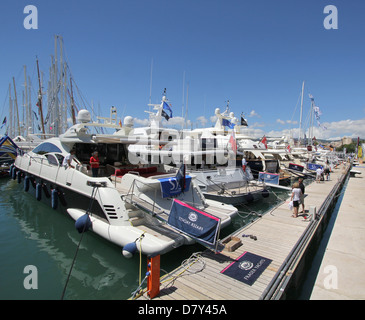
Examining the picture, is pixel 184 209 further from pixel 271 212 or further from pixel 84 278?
pixel 271 212

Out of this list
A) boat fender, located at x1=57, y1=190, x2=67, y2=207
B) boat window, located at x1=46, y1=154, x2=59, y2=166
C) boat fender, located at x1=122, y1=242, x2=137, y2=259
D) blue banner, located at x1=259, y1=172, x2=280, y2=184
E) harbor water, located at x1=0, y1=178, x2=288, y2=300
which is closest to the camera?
harbor water, located at x1=0, y1=178, x2=288, y2=300

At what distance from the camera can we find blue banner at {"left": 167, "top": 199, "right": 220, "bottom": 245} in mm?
5534

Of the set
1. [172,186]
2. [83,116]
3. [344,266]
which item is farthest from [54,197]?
[344,266]

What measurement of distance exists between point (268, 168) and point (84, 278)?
61.0 ft

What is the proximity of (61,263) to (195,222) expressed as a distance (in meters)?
4.26

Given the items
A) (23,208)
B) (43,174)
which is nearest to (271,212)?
(43,174)

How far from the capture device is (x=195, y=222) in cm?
585

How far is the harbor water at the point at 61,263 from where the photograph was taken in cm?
523

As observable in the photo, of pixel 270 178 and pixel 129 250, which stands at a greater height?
pixel 270 178

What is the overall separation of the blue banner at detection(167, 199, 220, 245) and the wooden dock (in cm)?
62

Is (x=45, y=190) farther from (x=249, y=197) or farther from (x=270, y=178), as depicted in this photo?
(x=270, y=178)

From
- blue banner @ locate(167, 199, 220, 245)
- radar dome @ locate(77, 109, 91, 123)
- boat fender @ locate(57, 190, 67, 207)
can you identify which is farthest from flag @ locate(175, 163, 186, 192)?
radar dome @ locate(77, 109, 91, 123)

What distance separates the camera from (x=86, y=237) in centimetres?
791

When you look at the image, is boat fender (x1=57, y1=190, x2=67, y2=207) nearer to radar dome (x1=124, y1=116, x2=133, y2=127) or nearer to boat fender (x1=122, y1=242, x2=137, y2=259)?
boat fender (x1=122, y1=242, x2=137, y2=259)
